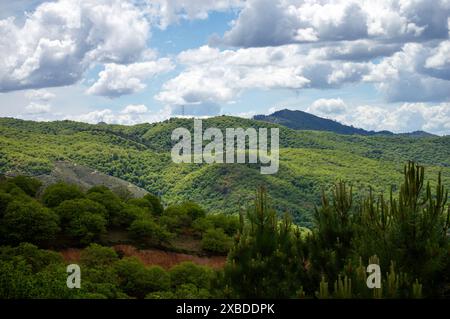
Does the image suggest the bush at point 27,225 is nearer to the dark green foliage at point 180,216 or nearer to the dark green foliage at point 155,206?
the dark green foliage at point 180,216

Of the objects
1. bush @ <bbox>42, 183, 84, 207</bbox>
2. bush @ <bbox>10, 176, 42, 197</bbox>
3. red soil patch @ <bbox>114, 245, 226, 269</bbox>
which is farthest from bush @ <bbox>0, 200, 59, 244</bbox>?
bush @ <bbox>10, 176, 42, 197</bbox>

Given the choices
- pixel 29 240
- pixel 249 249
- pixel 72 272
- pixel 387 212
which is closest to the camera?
pixel 387 212

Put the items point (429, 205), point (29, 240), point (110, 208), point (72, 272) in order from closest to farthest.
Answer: point (429, 205) < point (72, 272) < point (29, 240) < point (110, 208)

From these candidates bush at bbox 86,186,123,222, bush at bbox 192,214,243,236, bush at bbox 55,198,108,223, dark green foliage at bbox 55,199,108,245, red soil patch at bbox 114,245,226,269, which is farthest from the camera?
bush at bbox 192,214,243,236

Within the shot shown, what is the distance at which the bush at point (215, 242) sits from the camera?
234ft

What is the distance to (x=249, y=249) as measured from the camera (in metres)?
24.3

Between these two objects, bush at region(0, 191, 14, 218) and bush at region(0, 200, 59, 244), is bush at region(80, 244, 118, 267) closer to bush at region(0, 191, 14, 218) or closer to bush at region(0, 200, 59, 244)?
bush at region(0, 200, 59, 244)

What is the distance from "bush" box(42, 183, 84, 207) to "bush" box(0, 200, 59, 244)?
8.95 m

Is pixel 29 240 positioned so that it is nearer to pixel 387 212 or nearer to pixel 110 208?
pixel 110 208

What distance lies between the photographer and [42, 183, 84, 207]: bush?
70500 millimetres

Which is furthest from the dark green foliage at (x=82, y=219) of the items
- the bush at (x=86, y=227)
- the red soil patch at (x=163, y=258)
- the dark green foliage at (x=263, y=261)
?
the dark green foliage at (x=263, y=261)

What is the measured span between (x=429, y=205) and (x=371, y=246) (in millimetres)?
2855

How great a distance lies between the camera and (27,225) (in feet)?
196
